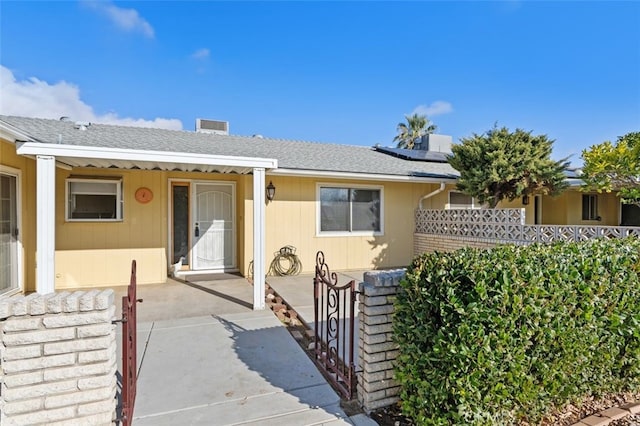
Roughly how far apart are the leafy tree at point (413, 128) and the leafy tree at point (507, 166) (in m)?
17.6

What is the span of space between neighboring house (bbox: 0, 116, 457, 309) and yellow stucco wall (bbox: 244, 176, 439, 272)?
0.09ft

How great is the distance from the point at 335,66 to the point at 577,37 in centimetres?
653

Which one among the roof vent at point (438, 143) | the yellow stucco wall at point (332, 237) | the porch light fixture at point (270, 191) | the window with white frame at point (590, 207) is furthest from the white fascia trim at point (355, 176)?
the window with white frame at point (590, 207)

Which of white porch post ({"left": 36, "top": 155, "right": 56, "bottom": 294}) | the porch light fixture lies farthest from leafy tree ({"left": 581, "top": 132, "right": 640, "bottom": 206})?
white porch post ({"left": 36, "top": 155, "right": 56, "bottom": 294})

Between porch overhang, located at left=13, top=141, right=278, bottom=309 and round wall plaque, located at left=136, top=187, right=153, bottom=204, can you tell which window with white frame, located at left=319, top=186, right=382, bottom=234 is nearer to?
porch overhang, located at left=13, top=141, right=278, bottom=309

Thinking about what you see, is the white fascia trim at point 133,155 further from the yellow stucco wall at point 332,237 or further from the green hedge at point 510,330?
the green hedge at point 510,330

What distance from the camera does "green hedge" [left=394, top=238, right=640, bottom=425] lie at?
207 centimetres

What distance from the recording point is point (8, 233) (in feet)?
18.3

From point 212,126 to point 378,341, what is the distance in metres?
9.77

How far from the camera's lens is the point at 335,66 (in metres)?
10.8

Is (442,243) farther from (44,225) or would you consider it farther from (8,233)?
(8,233)

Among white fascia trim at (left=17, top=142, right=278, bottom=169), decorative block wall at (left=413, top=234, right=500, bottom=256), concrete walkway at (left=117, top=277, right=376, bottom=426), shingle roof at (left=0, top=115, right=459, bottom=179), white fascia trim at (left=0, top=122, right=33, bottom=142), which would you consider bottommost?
concrete walkway at (left=117, top=277, right=376, bottom=426)

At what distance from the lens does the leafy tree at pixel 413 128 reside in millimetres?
25891

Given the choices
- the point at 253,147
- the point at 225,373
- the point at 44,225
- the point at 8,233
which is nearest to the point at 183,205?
the point at 253,147
